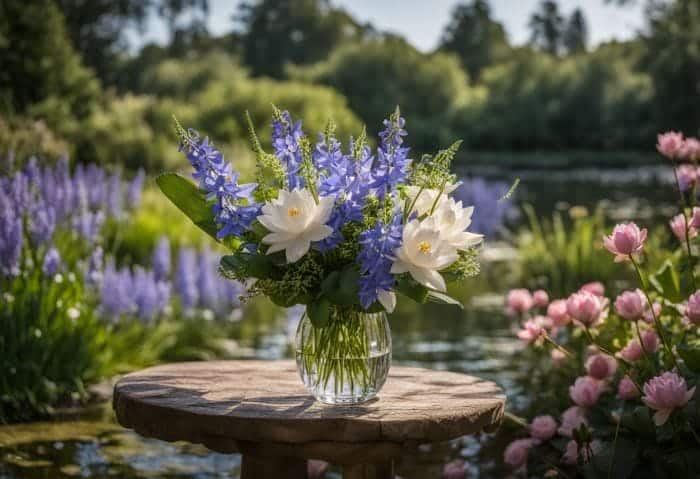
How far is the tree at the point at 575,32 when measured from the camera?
7219 cm

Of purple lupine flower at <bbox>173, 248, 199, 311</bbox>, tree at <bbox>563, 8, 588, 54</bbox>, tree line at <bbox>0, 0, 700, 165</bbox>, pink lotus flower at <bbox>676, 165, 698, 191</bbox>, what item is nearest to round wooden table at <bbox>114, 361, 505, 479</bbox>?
pink lotus flower at <bbox>676, 165, 698, 191</bbox>

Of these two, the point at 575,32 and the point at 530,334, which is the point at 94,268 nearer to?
the point at 530,334

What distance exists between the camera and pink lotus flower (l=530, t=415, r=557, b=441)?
145 inches

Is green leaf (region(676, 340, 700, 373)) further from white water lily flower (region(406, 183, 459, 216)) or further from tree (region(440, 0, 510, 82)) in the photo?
tree (region(440, 0, 510, 82))

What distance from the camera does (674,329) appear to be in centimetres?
389

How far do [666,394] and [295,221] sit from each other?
3.60ft

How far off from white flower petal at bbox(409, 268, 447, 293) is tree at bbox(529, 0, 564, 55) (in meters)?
71.9

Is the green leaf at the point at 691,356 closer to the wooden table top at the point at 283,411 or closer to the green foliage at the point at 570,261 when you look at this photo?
the wooden table top at the point at 283,411

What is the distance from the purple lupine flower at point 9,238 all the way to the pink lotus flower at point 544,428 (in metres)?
2.36

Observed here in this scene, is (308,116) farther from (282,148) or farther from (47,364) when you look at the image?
(282,148)

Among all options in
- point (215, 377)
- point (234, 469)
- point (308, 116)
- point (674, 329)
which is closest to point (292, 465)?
point (215, 377)

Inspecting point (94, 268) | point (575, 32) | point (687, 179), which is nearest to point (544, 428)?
point (687, 179)

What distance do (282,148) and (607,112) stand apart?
118ft

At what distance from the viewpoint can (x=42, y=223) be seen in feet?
15.7
